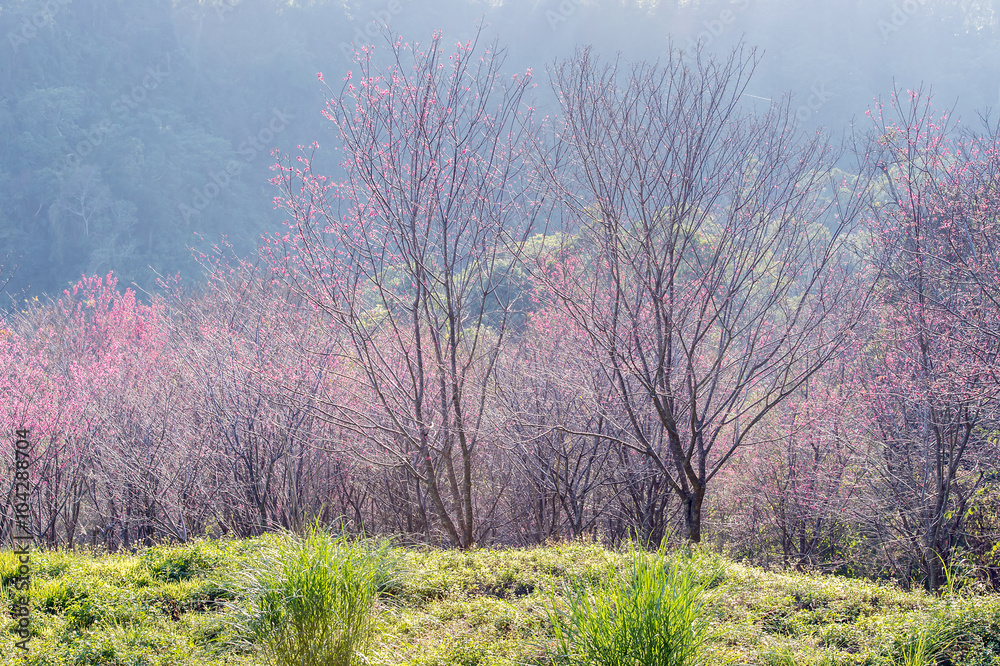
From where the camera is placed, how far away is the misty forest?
3.40 m

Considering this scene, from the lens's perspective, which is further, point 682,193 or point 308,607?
point 682,193

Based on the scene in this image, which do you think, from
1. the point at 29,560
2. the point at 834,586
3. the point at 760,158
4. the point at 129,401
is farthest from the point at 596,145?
the point at 129,401

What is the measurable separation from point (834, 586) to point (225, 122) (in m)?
57.4

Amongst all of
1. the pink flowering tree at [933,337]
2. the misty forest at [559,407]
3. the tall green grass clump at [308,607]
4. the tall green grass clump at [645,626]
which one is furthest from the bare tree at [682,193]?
the tall green grass clump at [308,607]

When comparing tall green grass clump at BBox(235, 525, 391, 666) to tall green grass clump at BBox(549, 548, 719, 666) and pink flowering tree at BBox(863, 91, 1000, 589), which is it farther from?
pink flowering tree at BBox(863, 91, 1000, 589)

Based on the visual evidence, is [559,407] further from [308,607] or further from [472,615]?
[308,607]

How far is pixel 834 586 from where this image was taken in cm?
404

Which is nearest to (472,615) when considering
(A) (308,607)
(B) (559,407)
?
(A) (308,607)

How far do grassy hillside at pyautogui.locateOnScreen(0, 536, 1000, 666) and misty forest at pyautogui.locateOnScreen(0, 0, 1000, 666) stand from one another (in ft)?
0.09

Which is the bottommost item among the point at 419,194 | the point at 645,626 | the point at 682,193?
the point at 645,626

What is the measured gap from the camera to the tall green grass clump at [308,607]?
301 cm

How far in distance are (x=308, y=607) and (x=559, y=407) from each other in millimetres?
6818

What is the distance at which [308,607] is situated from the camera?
3.04 meters

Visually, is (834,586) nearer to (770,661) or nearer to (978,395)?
(770,661)
